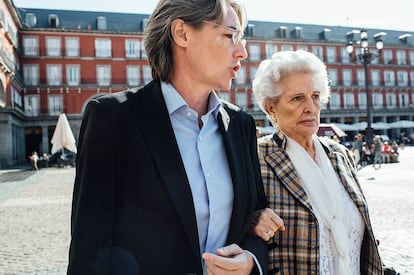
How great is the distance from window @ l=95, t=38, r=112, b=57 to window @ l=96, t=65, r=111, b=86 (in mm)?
1226

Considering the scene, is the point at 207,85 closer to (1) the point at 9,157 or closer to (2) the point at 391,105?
(1) the point at 9,157

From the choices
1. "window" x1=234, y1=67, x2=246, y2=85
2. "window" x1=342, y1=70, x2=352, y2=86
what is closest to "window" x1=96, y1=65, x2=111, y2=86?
"window" x1=234, y1=67, x2=246, y2=85

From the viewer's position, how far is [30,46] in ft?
119

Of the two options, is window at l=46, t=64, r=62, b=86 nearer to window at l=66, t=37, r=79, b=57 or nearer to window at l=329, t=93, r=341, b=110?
window at l=66, t=37, r=79, b=57

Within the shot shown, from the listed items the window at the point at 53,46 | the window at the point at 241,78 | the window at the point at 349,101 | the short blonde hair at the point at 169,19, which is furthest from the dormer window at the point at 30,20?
the short blonde hair at the point at 169,19

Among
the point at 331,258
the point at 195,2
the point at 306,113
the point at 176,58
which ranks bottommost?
the point at 331,258

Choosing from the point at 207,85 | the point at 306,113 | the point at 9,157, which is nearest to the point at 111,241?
the point at 207,85

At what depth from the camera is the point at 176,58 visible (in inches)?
59.3

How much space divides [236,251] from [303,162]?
95cm

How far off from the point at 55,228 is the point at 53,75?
33493 mm

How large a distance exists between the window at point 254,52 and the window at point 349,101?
12.1 meters

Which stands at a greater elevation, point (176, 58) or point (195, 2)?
point (195, 2)

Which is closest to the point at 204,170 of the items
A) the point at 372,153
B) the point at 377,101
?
the point at 372,153

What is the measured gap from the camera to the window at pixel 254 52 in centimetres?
4350
